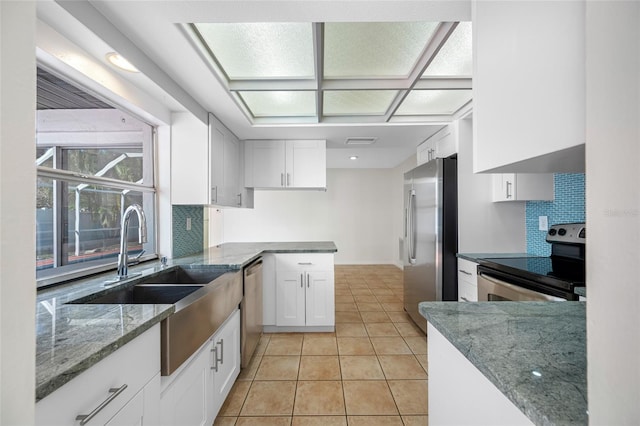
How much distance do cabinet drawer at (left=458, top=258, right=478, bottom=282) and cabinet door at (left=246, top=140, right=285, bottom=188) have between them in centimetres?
211

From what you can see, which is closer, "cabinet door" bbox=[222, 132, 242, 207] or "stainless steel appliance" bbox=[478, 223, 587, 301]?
A: "stainless steel appliance" bbox=[478, 223, 587, 301]

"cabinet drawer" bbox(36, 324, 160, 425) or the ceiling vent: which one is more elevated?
the ceiling vent

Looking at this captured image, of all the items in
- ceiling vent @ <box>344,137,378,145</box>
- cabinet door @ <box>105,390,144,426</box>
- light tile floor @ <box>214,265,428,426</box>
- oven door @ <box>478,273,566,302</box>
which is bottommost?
light tile floor @ <box>214,265,428,426</box>

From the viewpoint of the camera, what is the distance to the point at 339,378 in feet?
6.72

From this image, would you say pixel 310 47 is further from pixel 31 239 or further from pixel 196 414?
pixel 196 414

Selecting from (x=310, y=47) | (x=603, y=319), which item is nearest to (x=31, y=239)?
(x=603, y=319)

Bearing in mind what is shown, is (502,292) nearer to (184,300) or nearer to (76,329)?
(184,300)

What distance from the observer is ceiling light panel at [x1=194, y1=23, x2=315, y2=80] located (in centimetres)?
147

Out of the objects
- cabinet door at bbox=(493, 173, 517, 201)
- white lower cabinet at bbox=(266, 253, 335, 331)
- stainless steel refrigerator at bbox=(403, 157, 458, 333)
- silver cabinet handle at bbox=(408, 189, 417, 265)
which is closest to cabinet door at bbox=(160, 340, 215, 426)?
white lower cabinet at bbox=(266, 253, 335, 331)

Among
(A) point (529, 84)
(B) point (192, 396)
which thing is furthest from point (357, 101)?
(B) point (192, 396)

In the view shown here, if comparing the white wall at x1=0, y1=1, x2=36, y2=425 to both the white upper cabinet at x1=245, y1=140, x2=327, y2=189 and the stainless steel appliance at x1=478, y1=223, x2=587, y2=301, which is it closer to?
the stainless steel appliance at x1=478, y1=223, x2=587, y2=301

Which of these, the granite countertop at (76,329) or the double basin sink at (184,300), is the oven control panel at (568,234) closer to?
the double basin sink at (184,300)

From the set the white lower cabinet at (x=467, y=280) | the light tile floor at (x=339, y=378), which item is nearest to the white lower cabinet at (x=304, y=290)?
the light tile floor at (x=339, y=378)

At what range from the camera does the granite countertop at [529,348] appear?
1.65ft
